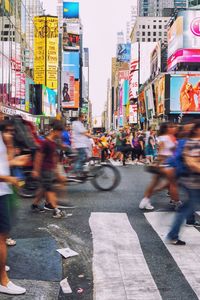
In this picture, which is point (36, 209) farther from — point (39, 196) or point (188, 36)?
point (188, 36)

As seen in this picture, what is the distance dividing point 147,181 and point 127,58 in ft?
545

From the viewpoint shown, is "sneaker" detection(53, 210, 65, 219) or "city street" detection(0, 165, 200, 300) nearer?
"city street" detection(0, 165, 200, 300)

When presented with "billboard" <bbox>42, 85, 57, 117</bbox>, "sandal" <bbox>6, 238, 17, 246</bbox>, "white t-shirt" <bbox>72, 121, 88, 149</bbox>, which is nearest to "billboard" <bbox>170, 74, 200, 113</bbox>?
"billboard" <bbox>42, 85, 57, 117</bbox>

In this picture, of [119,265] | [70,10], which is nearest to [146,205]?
[119,265]

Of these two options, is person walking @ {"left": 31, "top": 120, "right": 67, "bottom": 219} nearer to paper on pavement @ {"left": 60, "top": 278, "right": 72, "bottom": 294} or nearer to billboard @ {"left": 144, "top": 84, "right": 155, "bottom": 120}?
paper on pavement @ {"left": 60, "top": 278, "right": 72, "bottom": 294}

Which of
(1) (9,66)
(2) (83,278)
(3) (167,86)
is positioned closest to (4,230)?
(2) (83,278)

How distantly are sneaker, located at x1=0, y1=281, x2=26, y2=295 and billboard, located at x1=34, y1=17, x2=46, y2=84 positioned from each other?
45.6m

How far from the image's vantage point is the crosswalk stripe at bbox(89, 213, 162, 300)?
15.6 feet

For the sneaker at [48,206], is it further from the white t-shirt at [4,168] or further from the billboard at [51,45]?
the billboard at [51,45]

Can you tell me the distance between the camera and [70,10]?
128 meters

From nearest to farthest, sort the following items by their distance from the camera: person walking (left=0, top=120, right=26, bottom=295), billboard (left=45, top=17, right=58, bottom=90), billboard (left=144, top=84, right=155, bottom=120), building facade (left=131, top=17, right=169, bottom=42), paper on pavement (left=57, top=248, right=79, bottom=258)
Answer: person walking (left=0, top=120, right=26, bottom=295)
paper on pavement (left=57, top=248, right=79, bottom=258)
billboard (left=45, top=17, right=58, bottom=90)
billboard (left=144, top=84, right=155, bottom=120)
building facade (left=131, top=17, right=169, bottom=42)

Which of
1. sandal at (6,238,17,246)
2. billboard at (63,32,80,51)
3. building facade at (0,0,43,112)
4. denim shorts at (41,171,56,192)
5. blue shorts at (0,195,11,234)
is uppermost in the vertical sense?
billboard at (63,32,80,51)

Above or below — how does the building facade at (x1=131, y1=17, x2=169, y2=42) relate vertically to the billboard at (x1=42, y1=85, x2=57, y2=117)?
above

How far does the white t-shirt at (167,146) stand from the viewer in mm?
8953
